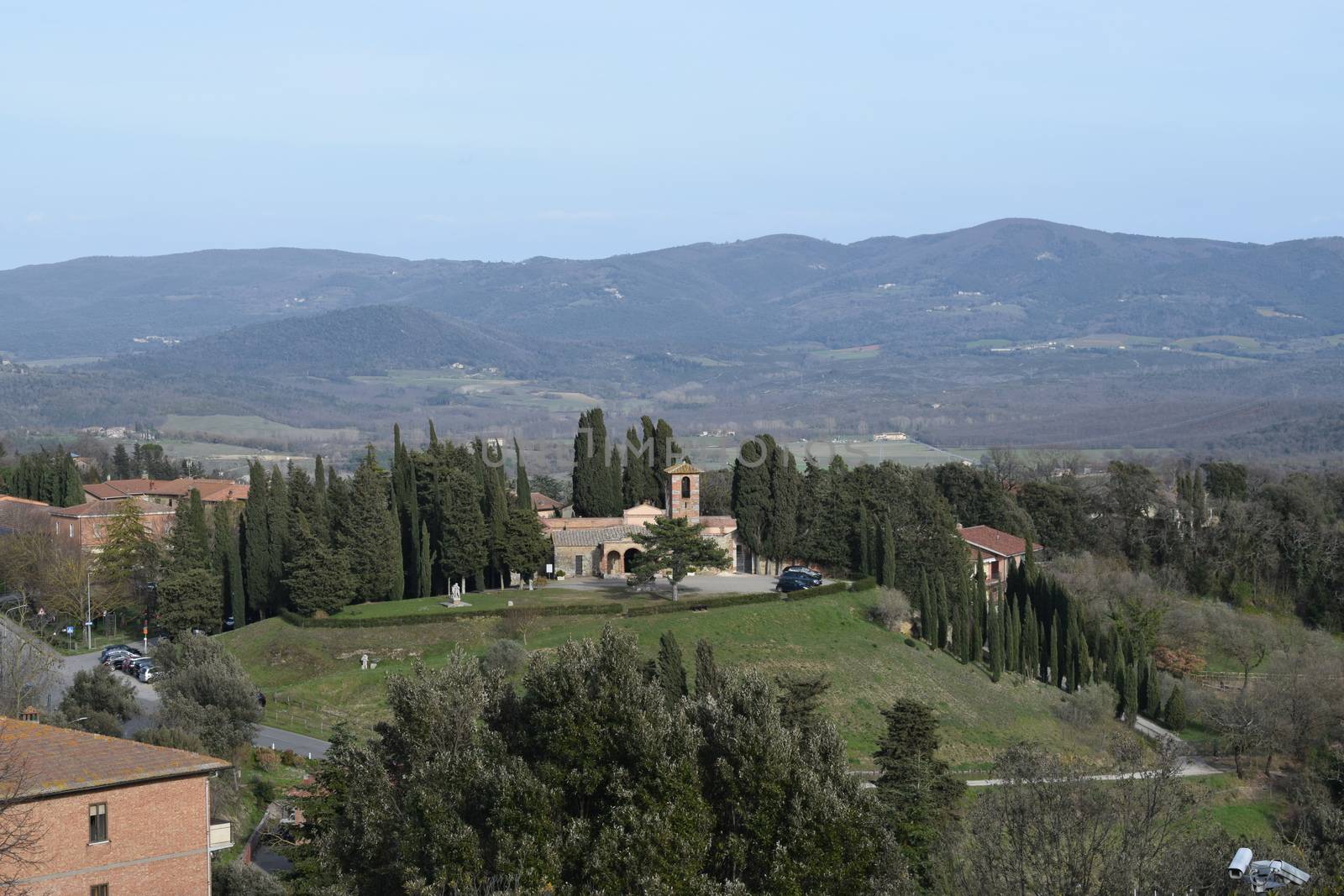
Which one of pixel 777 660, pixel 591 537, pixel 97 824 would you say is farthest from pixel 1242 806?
pixel 97 824

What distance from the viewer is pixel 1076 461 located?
431ft

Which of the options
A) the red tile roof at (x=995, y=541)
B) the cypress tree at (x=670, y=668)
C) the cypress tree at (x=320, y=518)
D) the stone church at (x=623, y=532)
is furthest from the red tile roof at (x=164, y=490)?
the cypress tree at (x=670, y=668)

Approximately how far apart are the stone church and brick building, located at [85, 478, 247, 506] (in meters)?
28.4

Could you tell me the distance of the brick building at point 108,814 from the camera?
81.8 ft

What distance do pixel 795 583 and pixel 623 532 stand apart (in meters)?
8.23

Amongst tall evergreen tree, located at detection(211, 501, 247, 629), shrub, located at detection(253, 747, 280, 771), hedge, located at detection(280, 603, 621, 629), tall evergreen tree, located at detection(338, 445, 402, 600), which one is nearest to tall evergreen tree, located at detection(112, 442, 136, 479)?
tall evergreen tree, located at detection(211, 501, 247, 629)

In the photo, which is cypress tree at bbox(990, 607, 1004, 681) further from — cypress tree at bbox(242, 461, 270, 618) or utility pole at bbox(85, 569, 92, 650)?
utility pole at bbox(85, 569, 92, 650)

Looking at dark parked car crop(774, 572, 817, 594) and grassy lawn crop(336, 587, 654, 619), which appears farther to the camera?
dark parked car crop(774, 572, 817, 594)

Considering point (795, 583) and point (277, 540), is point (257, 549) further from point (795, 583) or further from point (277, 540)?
point (795, 583)

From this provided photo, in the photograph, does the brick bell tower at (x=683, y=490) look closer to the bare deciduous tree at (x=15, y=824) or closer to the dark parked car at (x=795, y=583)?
the dark parked car at (x=795, y=583)

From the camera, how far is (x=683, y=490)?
64.1m

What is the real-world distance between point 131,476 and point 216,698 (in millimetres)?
77775

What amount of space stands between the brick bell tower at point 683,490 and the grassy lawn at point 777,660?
9996 mm

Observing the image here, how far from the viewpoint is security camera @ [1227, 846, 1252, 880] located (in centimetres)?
2608
